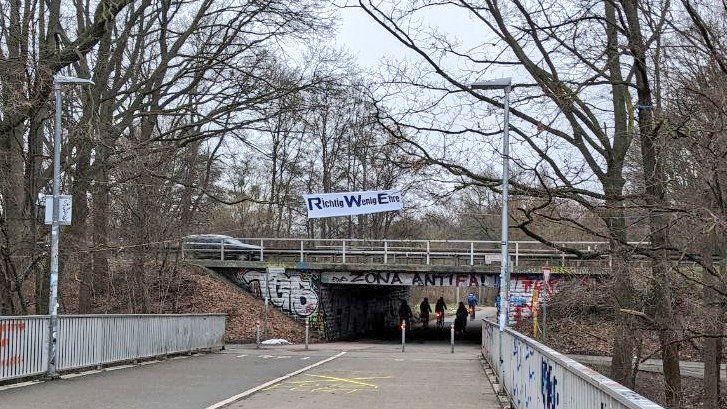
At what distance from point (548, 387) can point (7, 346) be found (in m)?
9.13

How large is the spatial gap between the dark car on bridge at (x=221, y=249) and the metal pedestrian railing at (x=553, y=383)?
24871 millimetres

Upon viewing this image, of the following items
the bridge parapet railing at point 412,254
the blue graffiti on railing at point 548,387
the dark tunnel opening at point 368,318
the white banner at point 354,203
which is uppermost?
the white banner at point 354,203

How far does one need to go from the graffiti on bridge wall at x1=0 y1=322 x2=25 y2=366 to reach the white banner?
10599 mm

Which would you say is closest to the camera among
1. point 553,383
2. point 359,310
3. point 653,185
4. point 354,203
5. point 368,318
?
point 553,383

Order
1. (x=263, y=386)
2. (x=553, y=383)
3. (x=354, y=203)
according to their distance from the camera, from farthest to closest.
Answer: (x=354, y=203), (x=263, y=386), (x=553, y=383)

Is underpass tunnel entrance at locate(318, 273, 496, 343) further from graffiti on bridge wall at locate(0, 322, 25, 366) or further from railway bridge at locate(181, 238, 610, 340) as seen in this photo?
graffiti on bridge wall at locate(0, 322, 25, 366)

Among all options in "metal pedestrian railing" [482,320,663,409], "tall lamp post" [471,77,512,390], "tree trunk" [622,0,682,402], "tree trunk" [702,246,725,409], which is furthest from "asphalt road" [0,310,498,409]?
"tree trunk" [702,246,725,409]

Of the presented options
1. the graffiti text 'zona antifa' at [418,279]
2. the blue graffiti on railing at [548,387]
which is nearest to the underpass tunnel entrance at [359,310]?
the graffiti text 'zona antifa' at [418,279]

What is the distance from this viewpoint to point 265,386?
13820 millimetres

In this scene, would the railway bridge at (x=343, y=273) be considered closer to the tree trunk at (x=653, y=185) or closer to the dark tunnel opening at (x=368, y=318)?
the dark tunnel opening at (x=368, y=318)

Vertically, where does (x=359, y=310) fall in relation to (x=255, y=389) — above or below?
below

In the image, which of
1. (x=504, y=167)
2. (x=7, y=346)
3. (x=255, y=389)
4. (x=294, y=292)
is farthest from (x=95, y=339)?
(x=294, y=292)

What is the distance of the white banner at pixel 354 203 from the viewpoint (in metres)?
22.3

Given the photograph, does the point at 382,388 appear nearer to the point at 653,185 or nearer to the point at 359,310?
the point at 653,185
